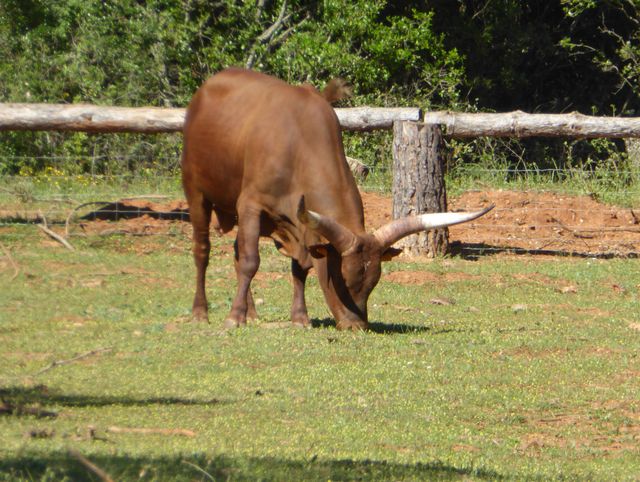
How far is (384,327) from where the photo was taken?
11.3 m

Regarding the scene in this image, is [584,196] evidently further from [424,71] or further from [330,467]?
[330,467]

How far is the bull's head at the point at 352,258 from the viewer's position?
34.1 feet

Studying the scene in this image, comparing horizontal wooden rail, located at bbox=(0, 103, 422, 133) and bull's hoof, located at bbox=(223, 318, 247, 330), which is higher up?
horizontal wooden rail, located at bbox=(0, 103, 422, 133)

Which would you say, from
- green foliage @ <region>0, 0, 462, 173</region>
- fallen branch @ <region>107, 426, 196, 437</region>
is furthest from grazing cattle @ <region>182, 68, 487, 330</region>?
green foliage @ <region>0, 0, 462, 173</region>

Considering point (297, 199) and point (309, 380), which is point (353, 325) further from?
point (309, 380)

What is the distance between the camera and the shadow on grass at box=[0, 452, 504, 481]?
5.27 m

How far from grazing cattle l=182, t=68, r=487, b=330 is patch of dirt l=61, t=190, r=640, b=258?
16.7 feet

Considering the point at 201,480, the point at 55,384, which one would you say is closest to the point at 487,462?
the point at 201,480

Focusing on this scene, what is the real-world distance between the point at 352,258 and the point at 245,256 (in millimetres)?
962

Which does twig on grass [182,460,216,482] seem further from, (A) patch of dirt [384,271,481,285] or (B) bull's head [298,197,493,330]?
(A) patch of dirt [384,271,481,285]

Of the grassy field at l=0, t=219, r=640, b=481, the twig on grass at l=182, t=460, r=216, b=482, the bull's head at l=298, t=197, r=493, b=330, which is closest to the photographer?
the twig on grass at l=182, t=460, r=216, b=482

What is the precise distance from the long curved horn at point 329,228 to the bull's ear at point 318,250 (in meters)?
0.09

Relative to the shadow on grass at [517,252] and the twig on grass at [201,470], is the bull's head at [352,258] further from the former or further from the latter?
the shadow on grass at [517,252]

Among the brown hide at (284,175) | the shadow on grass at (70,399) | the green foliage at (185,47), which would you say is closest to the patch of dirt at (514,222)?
the brown hide at (284,175)
